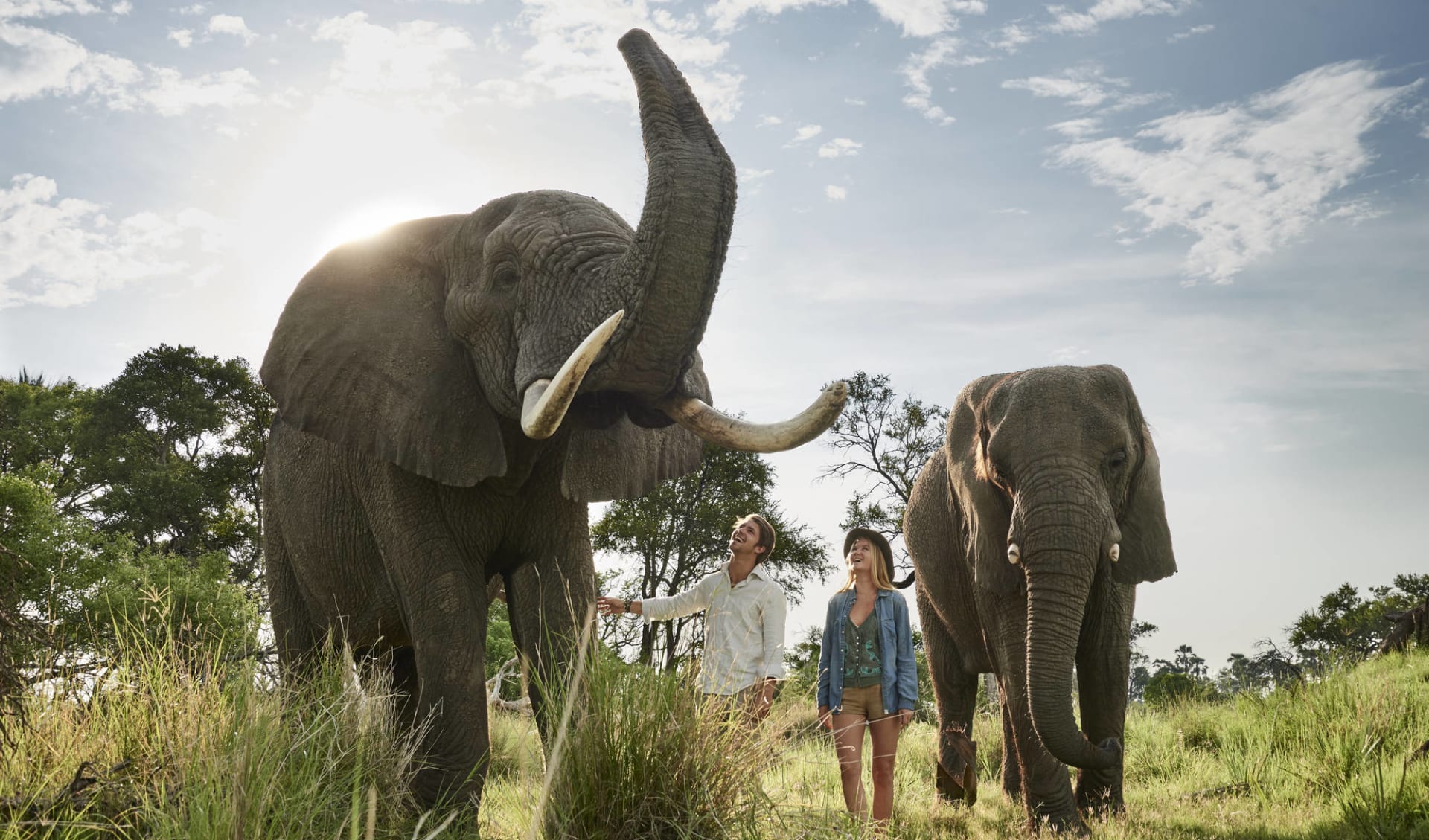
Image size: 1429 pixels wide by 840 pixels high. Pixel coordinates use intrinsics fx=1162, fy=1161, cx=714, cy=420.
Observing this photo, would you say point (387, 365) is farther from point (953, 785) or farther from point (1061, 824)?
point (953, 785)

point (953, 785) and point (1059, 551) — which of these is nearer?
point (1059, 551)

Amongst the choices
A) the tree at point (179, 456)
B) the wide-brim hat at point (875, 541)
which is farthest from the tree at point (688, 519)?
the wide-brim hat at point (875, 541)

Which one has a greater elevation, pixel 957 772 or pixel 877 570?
pixel 877 570

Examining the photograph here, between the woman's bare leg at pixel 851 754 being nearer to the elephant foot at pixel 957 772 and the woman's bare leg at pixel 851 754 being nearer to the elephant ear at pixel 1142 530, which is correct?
the elephant foot at pixel 957 772

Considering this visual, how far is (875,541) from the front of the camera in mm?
7773

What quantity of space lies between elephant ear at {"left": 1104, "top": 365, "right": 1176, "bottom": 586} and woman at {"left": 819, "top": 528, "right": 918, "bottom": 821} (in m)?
1.42

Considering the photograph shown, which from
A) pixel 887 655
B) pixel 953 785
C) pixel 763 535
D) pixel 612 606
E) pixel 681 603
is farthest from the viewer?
pixel 953 785

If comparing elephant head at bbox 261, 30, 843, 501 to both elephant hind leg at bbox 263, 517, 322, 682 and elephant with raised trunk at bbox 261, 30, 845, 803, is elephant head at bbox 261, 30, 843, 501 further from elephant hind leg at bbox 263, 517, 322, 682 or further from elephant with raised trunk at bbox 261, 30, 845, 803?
elephant hind leg at bbox 263, 517, 322, 682

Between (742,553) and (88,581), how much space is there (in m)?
19.4

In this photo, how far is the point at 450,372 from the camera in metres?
5.97

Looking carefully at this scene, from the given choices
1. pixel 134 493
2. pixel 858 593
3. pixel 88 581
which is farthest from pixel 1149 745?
pixel 134 493

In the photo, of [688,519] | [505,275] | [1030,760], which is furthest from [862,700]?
[688,519]

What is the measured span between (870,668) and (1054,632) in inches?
47.9

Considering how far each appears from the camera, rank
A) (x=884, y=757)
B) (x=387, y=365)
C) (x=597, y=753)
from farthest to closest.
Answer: (x=884, y=757)
(x=387, y=365)
(x=597, y=753)
